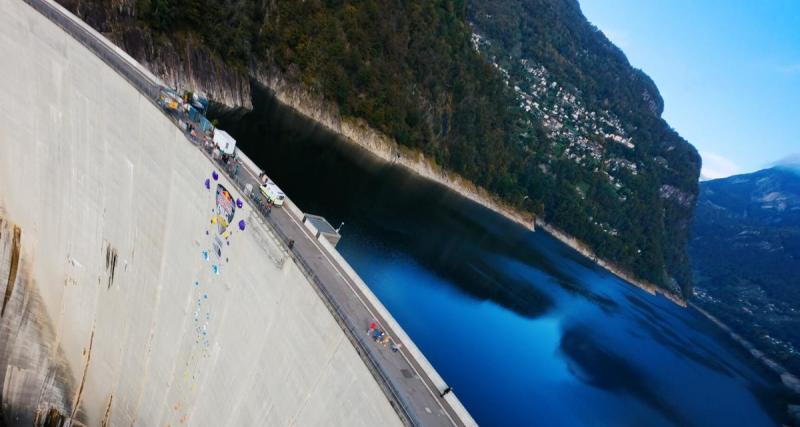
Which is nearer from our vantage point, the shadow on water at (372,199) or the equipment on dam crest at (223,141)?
the equipment on dam crest at (223,141)

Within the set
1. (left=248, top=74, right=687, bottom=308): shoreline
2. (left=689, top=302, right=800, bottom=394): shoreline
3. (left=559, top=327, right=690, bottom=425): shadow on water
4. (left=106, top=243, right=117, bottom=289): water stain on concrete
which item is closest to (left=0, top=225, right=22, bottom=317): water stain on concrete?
(left=106, top=243, right=117, bottom=289): water stain on concrete

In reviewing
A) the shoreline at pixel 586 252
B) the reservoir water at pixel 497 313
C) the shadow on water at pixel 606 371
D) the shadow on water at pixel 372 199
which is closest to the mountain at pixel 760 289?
the shoreline at pixel 586 252

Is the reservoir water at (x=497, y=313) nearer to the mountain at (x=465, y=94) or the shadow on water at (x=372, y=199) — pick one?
the shadow on water at (x=372, y=199)

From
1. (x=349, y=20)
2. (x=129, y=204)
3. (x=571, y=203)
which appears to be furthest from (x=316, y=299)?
(x=571, y=203)

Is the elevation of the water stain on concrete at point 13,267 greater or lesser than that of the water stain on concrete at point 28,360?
greater

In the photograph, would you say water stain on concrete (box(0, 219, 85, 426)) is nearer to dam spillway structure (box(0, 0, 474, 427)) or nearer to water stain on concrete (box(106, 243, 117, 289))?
dam spillway structure (box(0, 0, 474, 427))

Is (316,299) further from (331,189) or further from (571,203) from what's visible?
(571,203)

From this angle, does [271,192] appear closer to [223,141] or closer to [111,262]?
[223,141]
